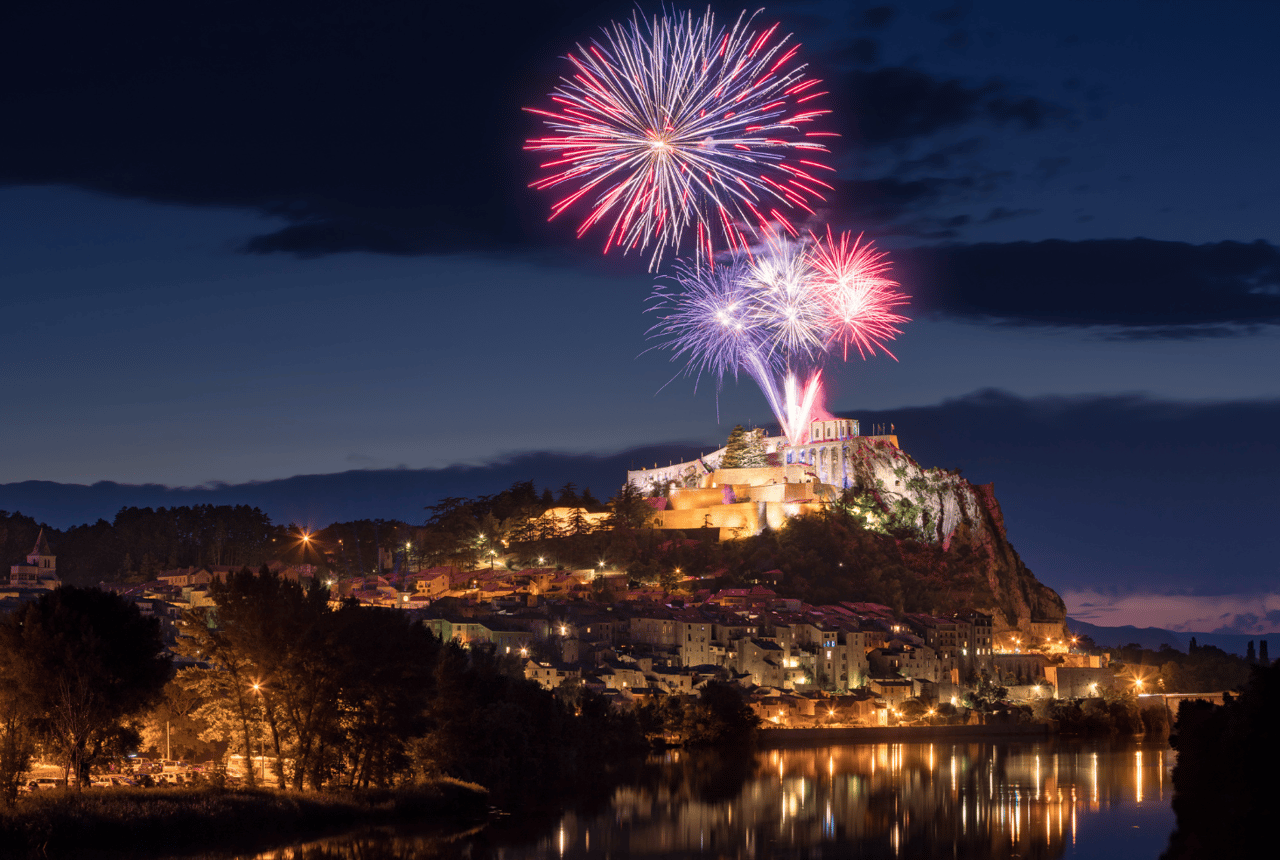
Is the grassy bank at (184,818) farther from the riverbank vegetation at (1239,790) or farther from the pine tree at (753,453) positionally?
the pine tree at (753,453)

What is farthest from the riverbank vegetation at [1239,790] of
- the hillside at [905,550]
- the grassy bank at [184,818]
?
the hillside at [905,550]

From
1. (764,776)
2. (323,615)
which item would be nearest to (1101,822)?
(764,776)

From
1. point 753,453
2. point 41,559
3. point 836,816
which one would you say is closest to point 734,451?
point 753,453

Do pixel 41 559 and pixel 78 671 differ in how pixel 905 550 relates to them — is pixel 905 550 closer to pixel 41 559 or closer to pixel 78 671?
pixel 41 559

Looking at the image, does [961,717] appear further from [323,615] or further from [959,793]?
[323,615]

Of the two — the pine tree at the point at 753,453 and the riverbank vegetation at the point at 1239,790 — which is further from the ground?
the pine tree at the point at 753,453

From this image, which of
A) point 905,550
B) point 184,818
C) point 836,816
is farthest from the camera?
point 905,550
